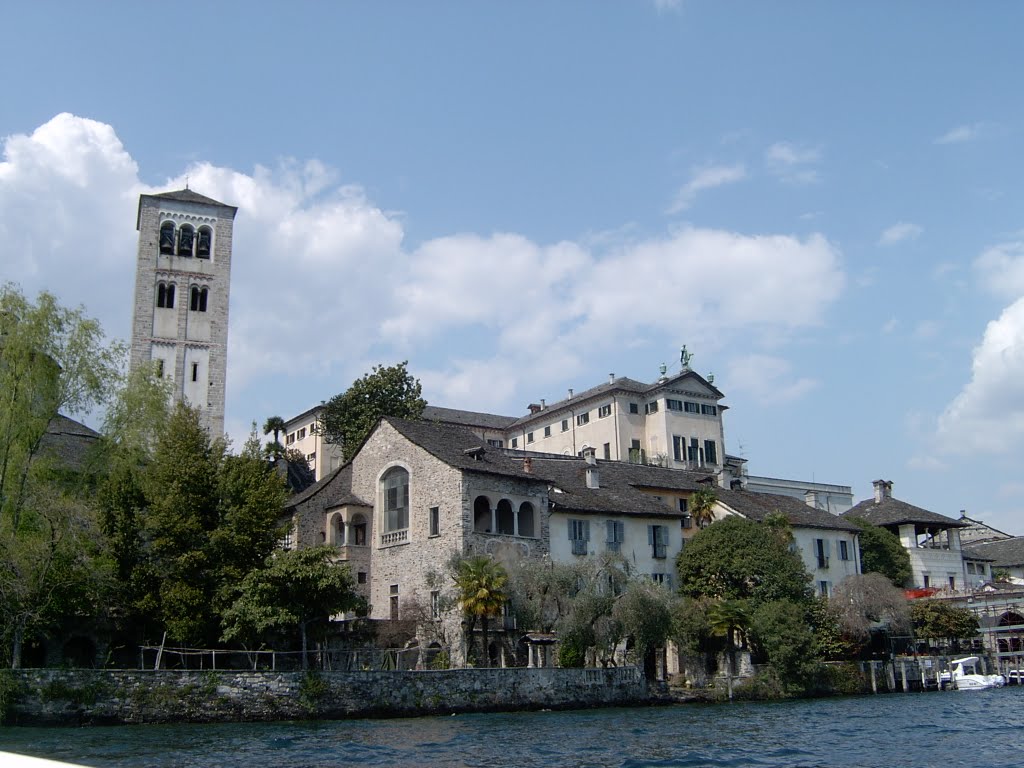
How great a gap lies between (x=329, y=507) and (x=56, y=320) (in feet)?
66.3

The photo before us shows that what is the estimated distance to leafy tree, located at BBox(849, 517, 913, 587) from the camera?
72.1 meters

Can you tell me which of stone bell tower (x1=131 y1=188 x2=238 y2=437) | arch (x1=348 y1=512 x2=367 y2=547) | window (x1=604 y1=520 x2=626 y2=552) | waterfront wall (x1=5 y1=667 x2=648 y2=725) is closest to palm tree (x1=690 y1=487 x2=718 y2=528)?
window (x1=604 y1=520 x2=626 y2=552)

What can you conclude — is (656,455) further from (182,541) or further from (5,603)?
(5,603)

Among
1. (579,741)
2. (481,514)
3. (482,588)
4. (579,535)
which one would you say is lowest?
(579,741)

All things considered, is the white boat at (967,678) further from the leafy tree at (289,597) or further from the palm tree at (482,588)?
the leafy tree at (289,597)

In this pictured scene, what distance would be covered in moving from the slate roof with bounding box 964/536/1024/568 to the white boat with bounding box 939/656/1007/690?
27109 millimetres

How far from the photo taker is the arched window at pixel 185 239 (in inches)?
3000

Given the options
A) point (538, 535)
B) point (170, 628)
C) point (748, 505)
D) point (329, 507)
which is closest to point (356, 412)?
point (329, 507)

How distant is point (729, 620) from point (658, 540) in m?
7.77

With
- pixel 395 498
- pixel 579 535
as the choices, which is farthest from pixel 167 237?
pixel 579 535

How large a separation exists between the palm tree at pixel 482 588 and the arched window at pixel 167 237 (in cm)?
4138

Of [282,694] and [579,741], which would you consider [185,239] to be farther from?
[579,741]

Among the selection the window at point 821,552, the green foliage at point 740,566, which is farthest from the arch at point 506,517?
the window at point 821,552

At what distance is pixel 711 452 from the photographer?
9131cm
